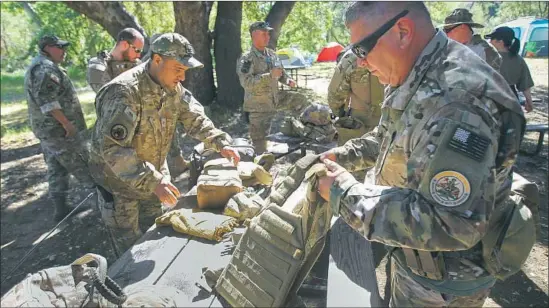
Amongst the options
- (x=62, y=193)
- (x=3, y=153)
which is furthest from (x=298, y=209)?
(x=3, y=153)

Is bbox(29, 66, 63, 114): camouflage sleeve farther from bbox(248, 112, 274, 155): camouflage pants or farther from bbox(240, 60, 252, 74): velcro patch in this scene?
bbox(248, 112, 274, 155): camouflage pants

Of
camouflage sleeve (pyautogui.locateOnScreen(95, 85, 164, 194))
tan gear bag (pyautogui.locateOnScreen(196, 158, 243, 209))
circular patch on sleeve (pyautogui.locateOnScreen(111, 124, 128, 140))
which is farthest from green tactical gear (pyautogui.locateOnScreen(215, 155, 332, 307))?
circular patch on sleeve (pyautogui.locateOnScreen(111, 124, 128, 140))

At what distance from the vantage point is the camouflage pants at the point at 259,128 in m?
6.11

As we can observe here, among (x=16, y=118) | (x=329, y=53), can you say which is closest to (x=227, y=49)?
(x=16, y=118)

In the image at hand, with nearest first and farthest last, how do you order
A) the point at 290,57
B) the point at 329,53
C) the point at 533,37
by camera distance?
the point at 290,57 → the point at 533,37 → the point at 329,53

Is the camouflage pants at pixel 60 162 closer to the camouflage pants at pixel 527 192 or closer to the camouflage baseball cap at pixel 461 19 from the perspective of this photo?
the camouflage pants at pixel 527 192

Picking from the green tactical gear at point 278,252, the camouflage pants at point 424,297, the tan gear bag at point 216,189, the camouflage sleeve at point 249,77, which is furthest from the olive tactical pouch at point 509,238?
the camouflage sleeve at point 249,77

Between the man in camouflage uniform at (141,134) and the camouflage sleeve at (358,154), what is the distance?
1158mm

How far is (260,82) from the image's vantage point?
5898 mm

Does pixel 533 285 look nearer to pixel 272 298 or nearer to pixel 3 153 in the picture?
pixel 272 298

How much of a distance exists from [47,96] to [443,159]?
471 cm

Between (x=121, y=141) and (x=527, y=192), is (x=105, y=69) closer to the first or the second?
(x=121, y=141)

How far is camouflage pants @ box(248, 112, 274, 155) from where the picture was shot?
6.11 meters

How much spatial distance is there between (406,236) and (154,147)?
7.44 ft
